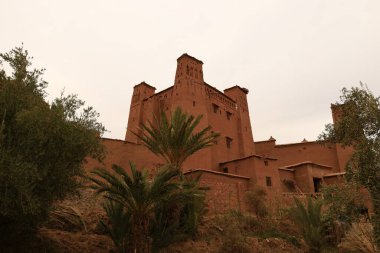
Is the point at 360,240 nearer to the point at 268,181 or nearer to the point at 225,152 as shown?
the point at 268,181

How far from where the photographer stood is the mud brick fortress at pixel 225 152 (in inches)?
773

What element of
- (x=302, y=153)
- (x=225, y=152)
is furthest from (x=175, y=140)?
(x=302, y=153)

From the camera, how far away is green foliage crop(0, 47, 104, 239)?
25.2 ft

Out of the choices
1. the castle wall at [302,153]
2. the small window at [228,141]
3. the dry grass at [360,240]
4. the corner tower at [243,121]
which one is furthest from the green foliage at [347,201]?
the castle wall at [302,153]

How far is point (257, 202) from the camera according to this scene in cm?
1742

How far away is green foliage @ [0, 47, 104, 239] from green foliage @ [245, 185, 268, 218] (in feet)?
33.3

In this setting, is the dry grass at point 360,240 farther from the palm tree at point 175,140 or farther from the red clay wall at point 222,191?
the red clay wall at point 222,191

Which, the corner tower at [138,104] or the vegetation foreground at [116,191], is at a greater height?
the corner tower at [138,104]

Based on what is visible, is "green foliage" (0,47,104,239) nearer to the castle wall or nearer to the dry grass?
the dry grass

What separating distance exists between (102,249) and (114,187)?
7.27ft

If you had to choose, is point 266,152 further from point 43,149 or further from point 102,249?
point 43,149

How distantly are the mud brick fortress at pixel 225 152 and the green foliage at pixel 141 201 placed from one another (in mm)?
5971

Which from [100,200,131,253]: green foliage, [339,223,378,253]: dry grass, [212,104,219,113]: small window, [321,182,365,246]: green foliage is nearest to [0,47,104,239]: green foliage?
[100,200,131,253]: green foliage

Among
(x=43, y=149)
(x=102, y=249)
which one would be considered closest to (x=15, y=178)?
(x=43, y=149)
